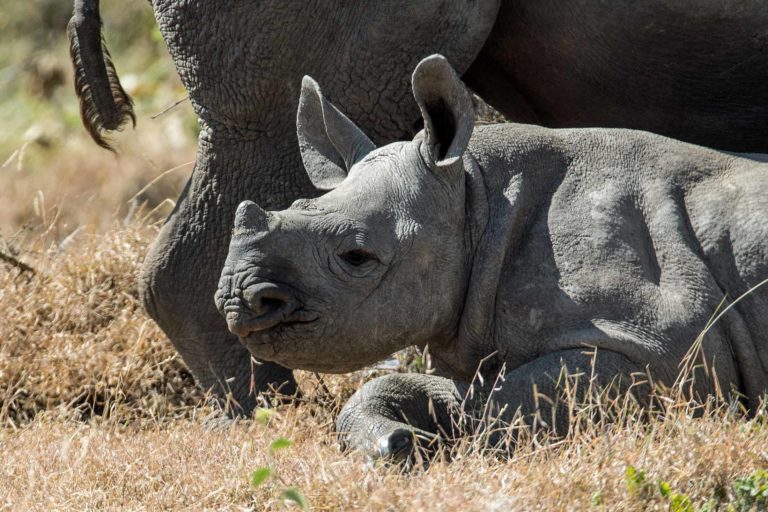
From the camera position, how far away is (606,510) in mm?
3359

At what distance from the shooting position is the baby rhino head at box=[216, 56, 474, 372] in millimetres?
3873

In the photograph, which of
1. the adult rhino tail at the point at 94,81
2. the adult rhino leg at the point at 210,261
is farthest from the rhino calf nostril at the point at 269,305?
the adult rhino tail at the point at 94,81

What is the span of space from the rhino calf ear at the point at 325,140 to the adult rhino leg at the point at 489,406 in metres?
0.64

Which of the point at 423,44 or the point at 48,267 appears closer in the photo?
the point at 423,44

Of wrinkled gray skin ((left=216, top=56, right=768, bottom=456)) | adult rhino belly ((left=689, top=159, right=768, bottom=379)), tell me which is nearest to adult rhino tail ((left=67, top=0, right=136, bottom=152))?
wrinkled gray skin ((left=216, top=56, right=768, bottom=456))

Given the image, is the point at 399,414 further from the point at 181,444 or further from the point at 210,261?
the point at 210,261

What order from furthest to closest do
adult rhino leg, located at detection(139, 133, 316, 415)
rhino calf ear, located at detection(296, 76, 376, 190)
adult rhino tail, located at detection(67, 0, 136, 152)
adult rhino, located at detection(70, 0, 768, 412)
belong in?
adult rhino tail, located at detection(67, 0, 136, 152) → adult rhino leg, located at detection(139, 133, 316, 415) → adult rhino, located at detection(70, 0, 768, 412) → rhino calf ear, located at detection(296, 76, 376, 190)

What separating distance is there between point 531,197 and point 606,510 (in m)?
1.14

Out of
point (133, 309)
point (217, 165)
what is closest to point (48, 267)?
point (133, 309)

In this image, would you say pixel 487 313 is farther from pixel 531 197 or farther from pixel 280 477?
pixel 280 477

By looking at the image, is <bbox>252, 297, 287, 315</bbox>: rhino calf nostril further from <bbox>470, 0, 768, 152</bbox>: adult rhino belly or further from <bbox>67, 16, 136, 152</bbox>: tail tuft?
<bbox>67, 16, 136, 152</bbox>: tail tuft

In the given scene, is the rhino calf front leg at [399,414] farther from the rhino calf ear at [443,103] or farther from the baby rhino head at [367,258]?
the rhino calf ear at [443,103]

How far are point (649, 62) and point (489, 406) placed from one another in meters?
1.47

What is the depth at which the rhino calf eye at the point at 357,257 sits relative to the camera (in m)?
3.98
